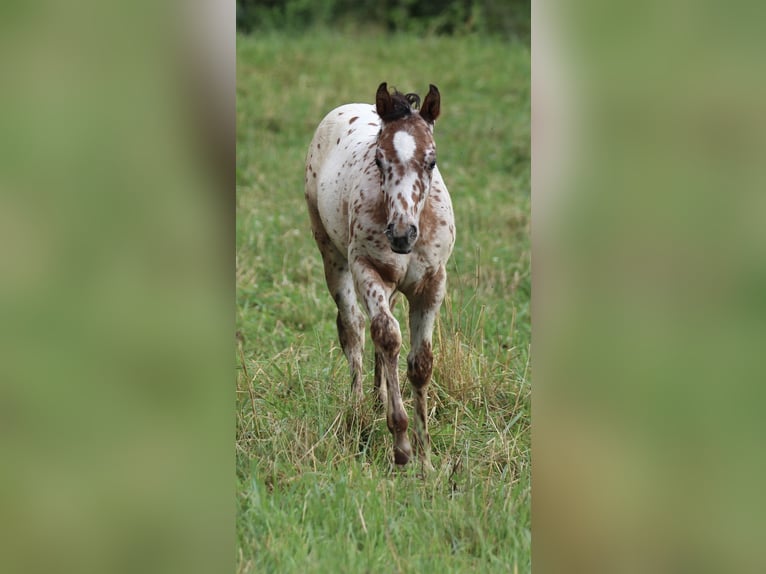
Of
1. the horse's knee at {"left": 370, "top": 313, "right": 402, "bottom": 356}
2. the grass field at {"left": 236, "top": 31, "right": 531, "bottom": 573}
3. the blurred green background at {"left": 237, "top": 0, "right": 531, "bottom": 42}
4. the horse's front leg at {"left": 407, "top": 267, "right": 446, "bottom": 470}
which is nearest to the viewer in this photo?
the grass field at {"left": 236, "top": 31, "right": 531, "bottom": 573}

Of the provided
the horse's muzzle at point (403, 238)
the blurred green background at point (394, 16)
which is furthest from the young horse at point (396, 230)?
the blurred green background at point (394, 16)

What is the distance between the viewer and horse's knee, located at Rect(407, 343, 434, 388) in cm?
298

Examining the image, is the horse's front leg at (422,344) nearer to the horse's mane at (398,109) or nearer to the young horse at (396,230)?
the young horse at (396,230)

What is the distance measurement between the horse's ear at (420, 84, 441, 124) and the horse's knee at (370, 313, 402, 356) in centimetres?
60

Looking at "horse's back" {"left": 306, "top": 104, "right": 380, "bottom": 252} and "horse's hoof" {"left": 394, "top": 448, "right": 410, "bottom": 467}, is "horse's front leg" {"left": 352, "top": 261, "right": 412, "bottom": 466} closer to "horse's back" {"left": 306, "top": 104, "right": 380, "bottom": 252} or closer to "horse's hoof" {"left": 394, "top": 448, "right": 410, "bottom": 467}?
"horse's hoof" {"left": 394, "top": 448, "right": 410, "bottom": 467}

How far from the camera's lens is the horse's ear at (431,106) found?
9.08ft

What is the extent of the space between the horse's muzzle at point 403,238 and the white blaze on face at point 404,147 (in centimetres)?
21

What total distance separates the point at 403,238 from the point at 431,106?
17.1 inches

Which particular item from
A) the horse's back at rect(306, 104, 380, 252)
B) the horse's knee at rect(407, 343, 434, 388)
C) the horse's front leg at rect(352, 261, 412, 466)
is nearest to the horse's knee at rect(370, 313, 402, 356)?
the horse's front leg at rect(352, 261, 412, 466)

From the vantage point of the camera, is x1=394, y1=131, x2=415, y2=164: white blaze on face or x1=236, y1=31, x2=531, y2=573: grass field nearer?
x1=236, y1=31, x2=531, y2=573: grass field

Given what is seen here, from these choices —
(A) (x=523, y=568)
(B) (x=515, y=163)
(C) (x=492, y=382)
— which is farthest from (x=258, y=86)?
(A) (x=523, y=568)

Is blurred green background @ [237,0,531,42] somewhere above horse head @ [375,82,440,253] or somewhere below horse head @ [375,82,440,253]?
above
